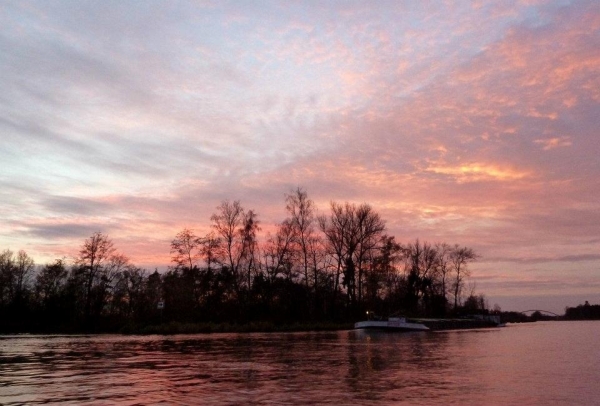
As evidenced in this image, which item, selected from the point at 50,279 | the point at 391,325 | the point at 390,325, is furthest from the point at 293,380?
the point at 50,279

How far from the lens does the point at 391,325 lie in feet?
255

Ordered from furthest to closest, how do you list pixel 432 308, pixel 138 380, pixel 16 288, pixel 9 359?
pixel 432 308 < pixel 16 288 < pixel 9 359 < pixel 138 380

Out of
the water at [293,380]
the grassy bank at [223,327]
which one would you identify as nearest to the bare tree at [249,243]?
the grassy bank at [223,327]

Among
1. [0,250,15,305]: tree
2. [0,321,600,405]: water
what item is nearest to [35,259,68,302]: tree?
[0,250,15,305]: tree

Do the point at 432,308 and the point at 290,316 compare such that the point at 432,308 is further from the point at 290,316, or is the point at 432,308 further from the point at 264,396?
the point at 264,396

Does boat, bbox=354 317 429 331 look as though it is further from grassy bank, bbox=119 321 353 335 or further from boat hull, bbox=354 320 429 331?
grassy bank, bbox=119 321 353 335

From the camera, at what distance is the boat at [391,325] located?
77.2 m

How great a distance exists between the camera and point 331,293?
92.2 meters

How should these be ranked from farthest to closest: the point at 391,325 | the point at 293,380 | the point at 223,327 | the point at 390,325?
the point at 391,325, the point at 390,325, the point at 223,327, the point at 293,380

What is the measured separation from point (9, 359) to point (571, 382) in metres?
26.8

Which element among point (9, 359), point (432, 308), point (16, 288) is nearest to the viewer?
point (9, 359)

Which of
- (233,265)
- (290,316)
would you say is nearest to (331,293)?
(290,316)

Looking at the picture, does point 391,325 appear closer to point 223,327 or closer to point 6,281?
point 223,327

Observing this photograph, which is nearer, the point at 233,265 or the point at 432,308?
the point at 233,265
